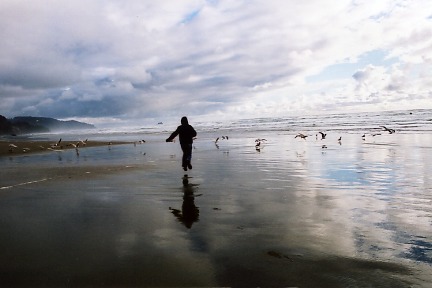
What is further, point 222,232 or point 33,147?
point 33,147

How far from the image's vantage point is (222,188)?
1171 centimetres

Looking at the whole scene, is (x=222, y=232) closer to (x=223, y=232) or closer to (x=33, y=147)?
(x=223, y=232)

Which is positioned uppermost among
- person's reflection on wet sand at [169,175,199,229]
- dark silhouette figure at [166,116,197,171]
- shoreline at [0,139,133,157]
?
dark silhouette figure at [166,116,197,171]

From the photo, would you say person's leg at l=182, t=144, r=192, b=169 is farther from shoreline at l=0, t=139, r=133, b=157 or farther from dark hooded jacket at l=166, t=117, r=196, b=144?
shoreline at l=0, t=139, r=133, b=157

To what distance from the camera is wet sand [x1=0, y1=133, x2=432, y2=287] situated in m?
4.84

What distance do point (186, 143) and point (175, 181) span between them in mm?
2232

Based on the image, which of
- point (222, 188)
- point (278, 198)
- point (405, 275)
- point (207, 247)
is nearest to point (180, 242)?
point (207, 247)

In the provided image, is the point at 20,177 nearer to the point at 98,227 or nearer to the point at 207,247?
the point at 98,227

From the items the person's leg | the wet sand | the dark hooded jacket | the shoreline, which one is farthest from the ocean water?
the shoreline

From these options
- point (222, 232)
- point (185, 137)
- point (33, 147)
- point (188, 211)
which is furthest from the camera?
point (33, 147)

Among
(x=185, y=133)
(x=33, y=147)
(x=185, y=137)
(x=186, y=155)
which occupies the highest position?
(x=185, y=133)

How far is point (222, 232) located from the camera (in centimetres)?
677

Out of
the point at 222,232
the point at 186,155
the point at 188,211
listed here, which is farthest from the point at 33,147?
the point at 222,232

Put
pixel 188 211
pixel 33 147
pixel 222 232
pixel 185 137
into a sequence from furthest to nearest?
pixel 33 147
pixel 185 137
pixel 188 211
pixel 222 232
